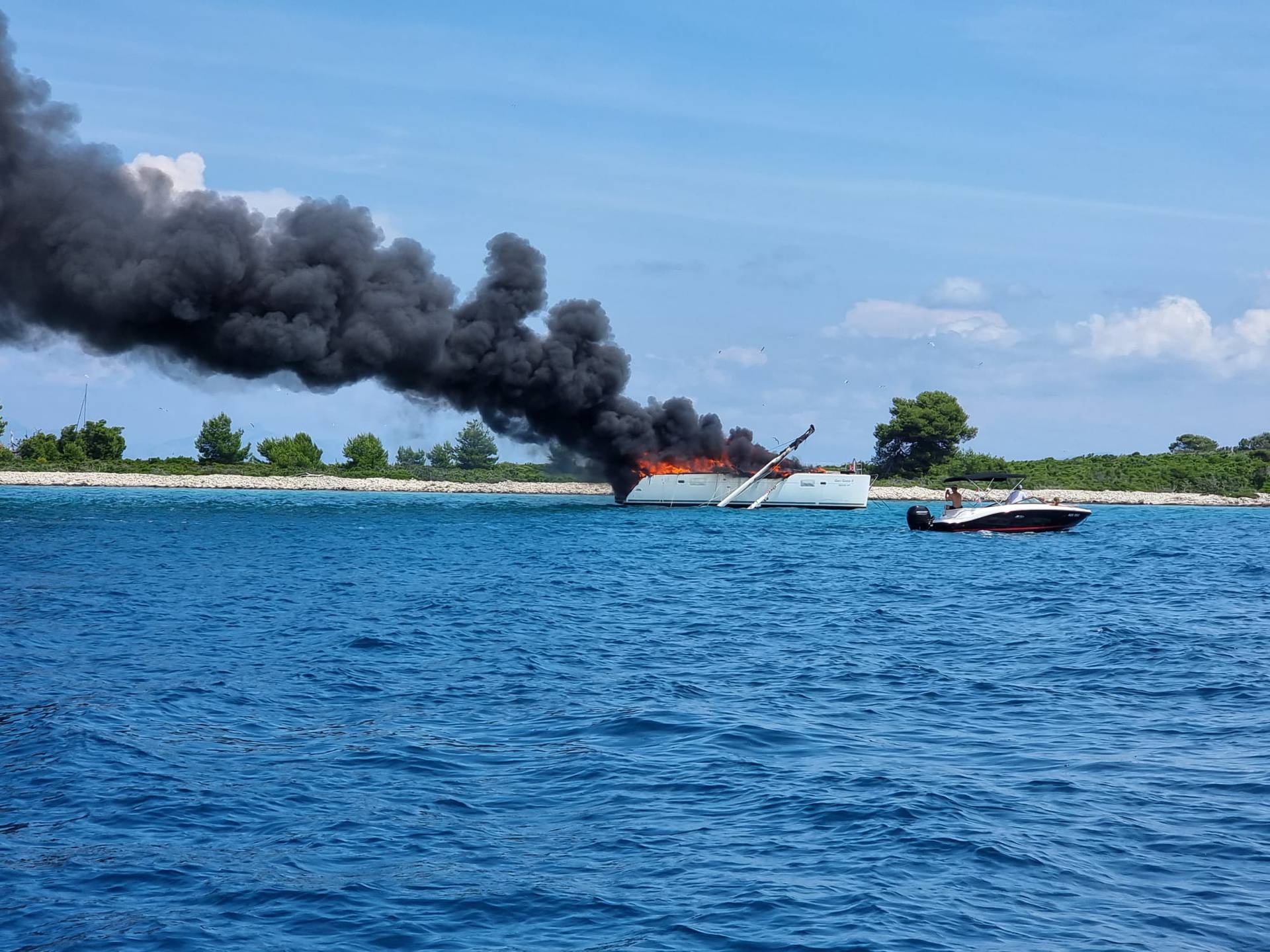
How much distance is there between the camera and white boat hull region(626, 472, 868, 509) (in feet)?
320

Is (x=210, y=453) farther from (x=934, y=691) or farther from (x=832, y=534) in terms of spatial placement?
(x=934, y=691)

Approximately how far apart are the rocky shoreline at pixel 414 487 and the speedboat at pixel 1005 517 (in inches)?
2308

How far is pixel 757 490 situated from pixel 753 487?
1.58ft

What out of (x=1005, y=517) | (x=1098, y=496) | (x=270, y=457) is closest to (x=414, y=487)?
(x=270, y=457)

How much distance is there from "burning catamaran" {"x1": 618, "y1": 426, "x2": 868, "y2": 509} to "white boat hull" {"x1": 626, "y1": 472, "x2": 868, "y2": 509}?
0.06 meters

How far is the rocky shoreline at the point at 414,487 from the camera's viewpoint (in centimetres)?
12212

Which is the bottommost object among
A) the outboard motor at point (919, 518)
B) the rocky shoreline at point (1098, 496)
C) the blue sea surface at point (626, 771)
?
the blue sea surface at point (626, 771)

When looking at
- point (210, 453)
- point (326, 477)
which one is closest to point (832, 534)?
point (326, 477)

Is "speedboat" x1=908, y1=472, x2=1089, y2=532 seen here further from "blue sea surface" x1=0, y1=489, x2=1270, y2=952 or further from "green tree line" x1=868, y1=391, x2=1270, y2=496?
"green tree line" x1=868, y1=391, x2=1270, y2=496

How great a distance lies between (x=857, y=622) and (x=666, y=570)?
14.4 m

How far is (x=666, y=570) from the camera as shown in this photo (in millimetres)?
40375

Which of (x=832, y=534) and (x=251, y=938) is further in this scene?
(x=832, y=534)

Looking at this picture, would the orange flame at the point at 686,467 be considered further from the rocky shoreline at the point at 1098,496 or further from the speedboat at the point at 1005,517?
the rocky shoreline at the point at 1098,496

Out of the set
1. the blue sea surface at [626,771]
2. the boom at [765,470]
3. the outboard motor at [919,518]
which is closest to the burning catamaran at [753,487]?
the boom at [765,470]
